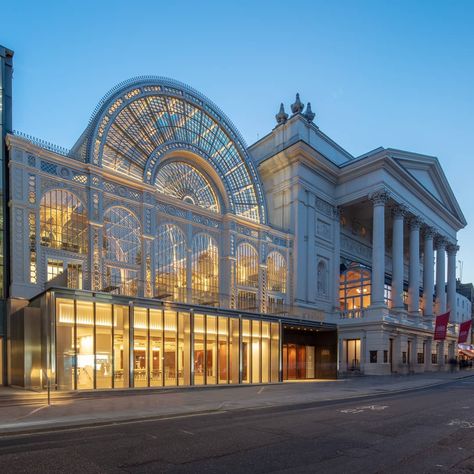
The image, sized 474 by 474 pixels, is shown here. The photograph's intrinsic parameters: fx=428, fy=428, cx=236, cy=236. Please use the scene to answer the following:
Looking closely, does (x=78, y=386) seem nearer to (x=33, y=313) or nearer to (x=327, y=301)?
(x=33, y=313)

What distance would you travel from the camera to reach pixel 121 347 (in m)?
23.2

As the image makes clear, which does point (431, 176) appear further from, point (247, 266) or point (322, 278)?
point (247, 266)

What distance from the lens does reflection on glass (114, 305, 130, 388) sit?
2252 cm

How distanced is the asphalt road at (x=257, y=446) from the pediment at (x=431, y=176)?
41697mm

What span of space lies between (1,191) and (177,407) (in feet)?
53.8

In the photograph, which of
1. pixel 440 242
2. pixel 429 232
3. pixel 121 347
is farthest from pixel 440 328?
pixel 121 347

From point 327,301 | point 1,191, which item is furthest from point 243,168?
point 1,191

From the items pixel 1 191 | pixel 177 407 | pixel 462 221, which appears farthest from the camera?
pixel 462 221

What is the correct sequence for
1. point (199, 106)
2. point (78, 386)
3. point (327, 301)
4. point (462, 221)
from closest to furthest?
point (78, 386) < point (199, 106) < point (327, 301) < point (462, 221)

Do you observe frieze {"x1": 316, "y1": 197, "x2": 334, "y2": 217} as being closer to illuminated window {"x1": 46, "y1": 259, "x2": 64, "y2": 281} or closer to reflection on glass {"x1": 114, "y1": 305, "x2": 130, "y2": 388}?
reflection on glass {"x1": 114, "y1": 305, "x2": 130, "y2": 388}

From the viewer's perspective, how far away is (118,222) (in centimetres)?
2783

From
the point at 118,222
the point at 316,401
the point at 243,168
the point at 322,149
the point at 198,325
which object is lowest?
the point at 316,401

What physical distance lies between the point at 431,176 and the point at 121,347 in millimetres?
50054

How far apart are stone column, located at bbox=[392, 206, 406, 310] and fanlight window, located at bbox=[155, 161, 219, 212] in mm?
23803
